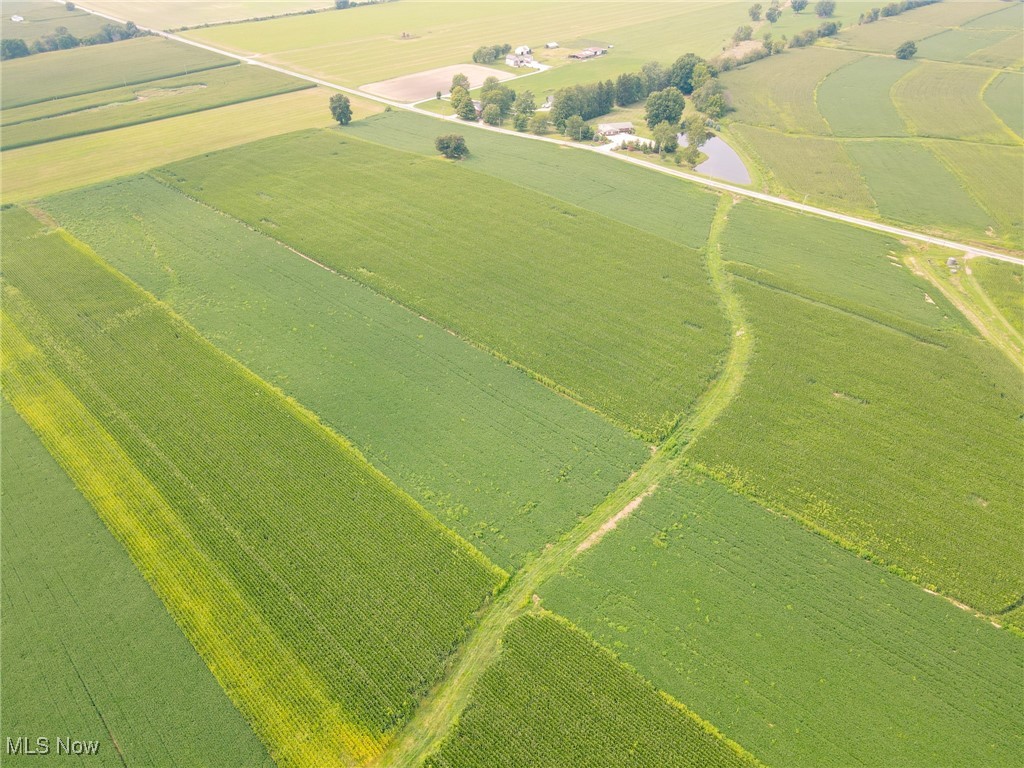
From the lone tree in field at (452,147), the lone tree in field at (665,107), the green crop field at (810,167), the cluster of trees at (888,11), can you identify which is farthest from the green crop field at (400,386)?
the cluster of trees at (888,11)

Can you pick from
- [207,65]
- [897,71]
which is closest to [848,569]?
[897,71]

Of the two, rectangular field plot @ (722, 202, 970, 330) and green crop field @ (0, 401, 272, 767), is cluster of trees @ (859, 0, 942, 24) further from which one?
green crop field @ (0, 401, 272, 767)

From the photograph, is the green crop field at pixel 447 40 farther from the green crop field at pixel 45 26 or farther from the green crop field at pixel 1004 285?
the green crop field at pixel 1004 285

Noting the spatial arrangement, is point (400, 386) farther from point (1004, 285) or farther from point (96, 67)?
point (96, 67)

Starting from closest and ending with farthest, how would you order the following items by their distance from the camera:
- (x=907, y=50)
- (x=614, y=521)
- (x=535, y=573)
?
(x=535, y=573) → (x=614, y=521) → (x=907, y=50)

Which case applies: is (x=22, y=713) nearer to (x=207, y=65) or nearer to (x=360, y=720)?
(x=360, y=720)

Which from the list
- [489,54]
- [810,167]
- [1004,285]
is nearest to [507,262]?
[1004,285]

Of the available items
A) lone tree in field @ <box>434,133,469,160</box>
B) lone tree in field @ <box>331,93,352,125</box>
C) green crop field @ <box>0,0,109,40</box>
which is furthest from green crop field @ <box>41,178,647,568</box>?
green crop field @ <box>0,0,109,40</box>
